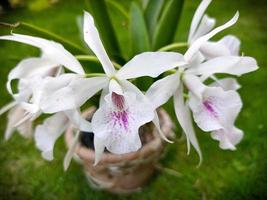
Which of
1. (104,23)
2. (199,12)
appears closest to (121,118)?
(199,12)

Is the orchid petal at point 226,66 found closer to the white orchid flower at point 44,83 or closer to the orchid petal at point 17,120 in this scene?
the white orchid flower at point 44,83

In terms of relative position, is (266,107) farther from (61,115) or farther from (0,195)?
(0,195)

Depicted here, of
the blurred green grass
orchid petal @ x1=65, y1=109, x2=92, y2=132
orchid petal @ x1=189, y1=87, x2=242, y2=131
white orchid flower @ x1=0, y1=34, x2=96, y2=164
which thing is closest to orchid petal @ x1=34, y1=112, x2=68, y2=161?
white orchid flower @ x1=0, y1=34, x2=96, y2=164

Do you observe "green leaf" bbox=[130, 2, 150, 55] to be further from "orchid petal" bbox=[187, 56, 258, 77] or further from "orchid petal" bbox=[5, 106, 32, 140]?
"orchid petal" bbox=[5, 106, 32, 140]

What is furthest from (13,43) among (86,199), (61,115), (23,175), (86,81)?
(86,81)

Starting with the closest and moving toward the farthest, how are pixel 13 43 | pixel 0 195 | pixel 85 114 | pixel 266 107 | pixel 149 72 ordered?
pixel 149 72 → pixel 85 114 → pixel 0 195 → pixel 266 107 → pixel 13 43

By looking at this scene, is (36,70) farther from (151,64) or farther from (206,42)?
(206,42)
